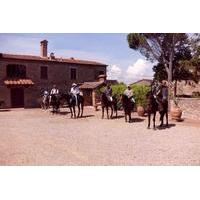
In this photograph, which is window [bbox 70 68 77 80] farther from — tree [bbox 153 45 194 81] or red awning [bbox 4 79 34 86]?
tree [bbox 153 45 194 81]

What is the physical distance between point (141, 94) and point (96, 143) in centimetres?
975

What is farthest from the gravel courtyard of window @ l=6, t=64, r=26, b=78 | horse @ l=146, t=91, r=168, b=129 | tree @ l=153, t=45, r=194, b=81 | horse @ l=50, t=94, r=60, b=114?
tree @ l=153, t=45, r=194, b=81

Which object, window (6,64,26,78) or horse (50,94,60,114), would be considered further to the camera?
window (6,64,26,78)

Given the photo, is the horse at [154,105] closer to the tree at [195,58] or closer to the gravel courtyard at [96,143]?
the gravel courtyard at [96,143]

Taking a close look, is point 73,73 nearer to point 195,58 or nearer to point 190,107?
point 195,58

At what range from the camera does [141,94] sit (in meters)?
20.3

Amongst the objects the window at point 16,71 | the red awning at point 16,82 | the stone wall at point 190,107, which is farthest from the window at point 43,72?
the stone wall at point 190,107

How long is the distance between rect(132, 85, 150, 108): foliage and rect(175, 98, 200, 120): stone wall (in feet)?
9.82

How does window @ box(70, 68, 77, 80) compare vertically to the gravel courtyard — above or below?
above

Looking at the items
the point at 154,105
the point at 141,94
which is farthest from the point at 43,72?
the point at 154,105

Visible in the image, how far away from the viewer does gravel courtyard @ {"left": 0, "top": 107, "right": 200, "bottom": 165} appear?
8.98m
